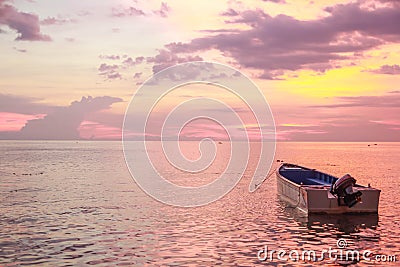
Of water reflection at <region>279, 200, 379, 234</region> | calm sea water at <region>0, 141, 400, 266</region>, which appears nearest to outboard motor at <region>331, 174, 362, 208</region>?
water reflection at <region>279, 200, 379, 234</region>

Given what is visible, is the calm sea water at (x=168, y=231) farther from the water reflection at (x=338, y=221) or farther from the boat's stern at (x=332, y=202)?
the boat's stern at (x=332, y=202)

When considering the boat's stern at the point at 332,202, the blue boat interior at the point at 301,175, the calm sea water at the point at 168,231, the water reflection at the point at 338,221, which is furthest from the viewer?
the blue boat interior at the point at 301,175

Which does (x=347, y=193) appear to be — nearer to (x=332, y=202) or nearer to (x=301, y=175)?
(x=332, y=202)

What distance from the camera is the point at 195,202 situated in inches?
1679

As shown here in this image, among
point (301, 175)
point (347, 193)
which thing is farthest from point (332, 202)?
point (301, 175)

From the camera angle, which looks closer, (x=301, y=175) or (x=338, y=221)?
(x=338, y=221)

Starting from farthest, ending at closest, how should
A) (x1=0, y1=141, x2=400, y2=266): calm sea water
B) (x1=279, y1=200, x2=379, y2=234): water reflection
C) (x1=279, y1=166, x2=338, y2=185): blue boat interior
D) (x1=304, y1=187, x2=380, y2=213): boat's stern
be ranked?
(x1=279, y1=166, x2=338, y2=185): blue boat interior < (x1=304, y1=187, x2=380, y2=213): boat's stern < (x1=279, y1=200, x2=379, y2=234): water reflection < (x1=0, y1=141, x2=400, y2=266): calm sea water

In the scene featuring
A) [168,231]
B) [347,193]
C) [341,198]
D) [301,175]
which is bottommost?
[168,231]

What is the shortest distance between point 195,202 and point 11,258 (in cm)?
2312

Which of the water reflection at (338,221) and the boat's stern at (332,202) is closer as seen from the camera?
the water reflection at (338,221)

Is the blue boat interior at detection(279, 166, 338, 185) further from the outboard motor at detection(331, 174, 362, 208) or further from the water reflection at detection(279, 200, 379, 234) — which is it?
the outboard motor at detection(331, 174, 362, 208)

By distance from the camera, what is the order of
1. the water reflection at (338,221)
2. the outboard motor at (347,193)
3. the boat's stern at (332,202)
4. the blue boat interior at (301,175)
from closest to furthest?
the water reflection at (338,221) < the outboard motor at (347,193) < the boat's stern at (332,202) < the blue boat interior at (301,175)

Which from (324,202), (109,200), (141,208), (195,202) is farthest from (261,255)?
(109,200)

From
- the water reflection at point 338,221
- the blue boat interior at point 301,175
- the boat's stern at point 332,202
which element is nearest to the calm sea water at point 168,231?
the water reflection at point 338,221
